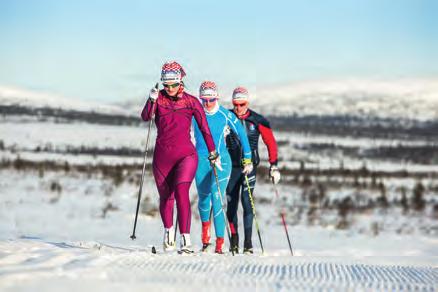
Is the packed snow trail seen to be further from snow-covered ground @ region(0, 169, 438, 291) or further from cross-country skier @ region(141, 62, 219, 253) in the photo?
cross-country skier @ region(141, 62, 219, 253)

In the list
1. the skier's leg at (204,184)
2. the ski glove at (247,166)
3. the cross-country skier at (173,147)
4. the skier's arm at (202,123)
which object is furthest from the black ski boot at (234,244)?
the skier's arm at (202,123)

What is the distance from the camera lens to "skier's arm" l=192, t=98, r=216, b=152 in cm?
840

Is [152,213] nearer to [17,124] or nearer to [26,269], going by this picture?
[26,269]

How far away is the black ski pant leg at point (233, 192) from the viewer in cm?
941

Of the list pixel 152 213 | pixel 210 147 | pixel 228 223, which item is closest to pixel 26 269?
pixel 210 147

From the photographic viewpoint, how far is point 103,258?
21.8ft

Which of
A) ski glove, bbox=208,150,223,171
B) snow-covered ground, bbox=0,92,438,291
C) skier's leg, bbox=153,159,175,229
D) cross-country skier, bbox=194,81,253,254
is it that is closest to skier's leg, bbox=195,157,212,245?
cross-country skier, bbox=194,81,253,254

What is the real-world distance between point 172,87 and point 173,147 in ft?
2.24

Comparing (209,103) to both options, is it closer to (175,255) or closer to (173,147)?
(173,147)

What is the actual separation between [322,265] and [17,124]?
50676 mm

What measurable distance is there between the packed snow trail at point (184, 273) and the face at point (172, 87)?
6.29 feet

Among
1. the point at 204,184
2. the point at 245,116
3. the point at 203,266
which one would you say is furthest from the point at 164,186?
the point at 203,266

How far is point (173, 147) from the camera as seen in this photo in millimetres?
8156

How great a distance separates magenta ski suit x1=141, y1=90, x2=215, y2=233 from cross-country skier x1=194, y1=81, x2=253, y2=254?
0.55 metres
